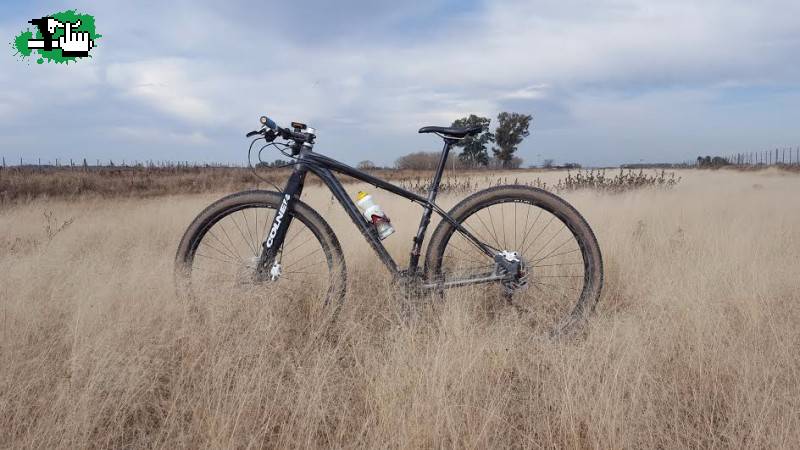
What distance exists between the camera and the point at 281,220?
3.34 metres

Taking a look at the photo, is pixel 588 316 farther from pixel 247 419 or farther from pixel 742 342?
pixel 247 419

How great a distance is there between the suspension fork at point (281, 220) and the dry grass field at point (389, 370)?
0.95ft

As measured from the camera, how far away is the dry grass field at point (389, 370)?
2.13 meters

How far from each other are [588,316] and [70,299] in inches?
141

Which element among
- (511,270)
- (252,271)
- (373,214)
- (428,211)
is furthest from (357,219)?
(511,270)

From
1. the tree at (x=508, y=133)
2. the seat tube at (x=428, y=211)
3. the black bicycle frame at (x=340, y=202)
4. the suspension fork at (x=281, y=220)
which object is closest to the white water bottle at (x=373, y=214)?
the black bicycle frame at (x=340, y=202)

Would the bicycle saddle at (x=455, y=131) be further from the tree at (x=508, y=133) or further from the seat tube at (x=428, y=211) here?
the tree at (x=508, y=133)

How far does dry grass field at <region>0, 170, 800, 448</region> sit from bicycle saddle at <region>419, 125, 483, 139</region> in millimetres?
1106

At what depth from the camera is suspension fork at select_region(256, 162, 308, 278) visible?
3348mm

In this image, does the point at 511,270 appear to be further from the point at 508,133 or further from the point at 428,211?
the point at 508,133

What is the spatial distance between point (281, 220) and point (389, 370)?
1313mm

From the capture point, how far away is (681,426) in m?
2.29

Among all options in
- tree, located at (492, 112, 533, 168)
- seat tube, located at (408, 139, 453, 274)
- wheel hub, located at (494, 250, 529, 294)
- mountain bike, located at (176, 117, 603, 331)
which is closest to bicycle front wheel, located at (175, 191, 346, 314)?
mountain bike, located at (176, 117, 603, 331)

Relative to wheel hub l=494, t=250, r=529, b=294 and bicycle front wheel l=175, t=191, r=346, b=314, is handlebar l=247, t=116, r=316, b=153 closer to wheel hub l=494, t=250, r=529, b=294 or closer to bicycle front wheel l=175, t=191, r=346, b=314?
bicycle front wheel l=175, t=191, r=346, b=314
